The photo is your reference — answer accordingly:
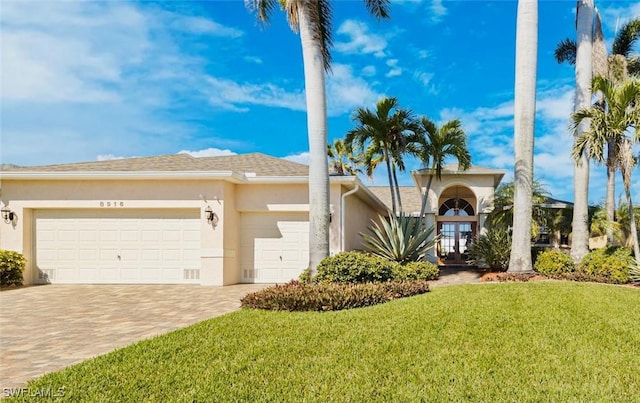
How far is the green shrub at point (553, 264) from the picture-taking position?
12.5 meters

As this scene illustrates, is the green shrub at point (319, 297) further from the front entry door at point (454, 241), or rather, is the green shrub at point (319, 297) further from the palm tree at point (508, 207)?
the front entry door at point (454, 241)

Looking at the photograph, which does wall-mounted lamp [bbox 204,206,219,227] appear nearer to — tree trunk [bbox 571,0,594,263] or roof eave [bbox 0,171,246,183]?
roof eave [bbox 0,171,246,183]

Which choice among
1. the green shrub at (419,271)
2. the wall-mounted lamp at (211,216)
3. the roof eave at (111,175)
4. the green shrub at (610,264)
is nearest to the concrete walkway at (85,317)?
the green shrub at (419,271)

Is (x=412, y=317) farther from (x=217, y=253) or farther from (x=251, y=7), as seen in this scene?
(x=251, y=7)

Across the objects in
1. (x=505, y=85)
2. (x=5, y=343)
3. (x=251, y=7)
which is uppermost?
(x=251, y=7)

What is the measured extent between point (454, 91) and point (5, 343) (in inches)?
763

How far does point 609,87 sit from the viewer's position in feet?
38.0

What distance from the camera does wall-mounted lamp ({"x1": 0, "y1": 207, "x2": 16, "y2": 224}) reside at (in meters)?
13.0

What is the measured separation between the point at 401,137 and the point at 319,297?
30.3ft

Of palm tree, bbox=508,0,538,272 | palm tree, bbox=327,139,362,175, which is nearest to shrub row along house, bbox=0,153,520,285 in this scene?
palm tree, bbox=508,0,538,272

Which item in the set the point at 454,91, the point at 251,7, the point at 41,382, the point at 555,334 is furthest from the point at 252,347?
the point at 454,91

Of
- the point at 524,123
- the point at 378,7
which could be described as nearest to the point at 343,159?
the point at 378,7

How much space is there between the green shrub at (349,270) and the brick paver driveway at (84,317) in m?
2.34

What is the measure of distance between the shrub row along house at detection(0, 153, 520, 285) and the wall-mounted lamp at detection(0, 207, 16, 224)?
0.03m
